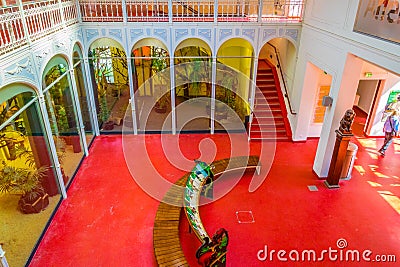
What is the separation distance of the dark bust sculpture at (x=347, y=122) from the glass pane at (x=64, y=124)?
23.2 ft

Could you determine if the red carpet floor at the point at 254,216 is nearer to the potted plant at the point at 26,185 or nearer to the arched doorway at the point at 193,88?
the potted plant at the point at 26,185

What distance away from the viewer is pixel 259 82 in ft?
36.9

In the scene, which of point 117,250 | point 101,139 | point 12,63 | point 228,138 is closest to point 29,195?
point 117,250

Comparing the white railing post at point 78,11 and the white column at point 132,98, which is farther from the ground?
the white railing post at point 78,11

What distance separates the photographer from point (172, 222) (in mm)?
5961

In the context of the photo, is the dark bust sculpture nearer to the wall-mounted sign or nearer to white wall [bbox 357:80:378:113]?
the wall-mounted sign

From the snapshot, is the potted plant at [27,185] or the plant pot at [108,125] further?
the plant pot at [108,125]

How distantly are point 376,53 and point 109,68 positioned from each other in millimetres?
9066

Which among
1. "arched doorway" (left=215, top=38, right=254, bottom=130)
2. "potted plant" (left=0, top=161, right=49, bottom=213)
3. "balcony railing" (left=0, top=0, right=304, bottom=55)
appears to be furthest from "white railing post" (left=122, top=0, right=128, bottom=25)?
"potted plant" (left=0, top=161, right=49, bottom=213)

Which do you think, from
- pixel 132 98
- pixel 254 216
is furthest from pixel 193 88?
pixel 254 216

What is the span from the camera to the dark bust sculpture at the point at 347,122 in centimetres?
690

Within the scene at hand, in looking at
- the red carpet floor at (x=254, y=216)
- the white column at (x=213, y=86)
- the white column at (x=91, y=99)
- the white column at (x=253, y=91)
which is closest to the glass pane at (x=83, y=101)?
the white column at (x=91, y=99)

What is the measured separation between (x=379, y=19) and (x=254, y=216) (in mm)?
4770

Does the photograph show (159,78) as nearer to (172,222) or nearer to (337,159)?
(172,222)
